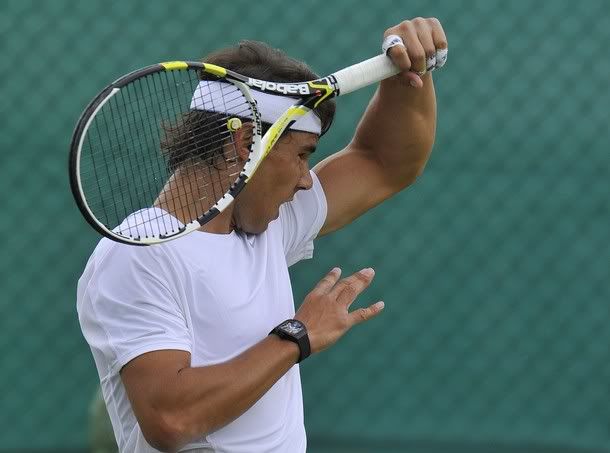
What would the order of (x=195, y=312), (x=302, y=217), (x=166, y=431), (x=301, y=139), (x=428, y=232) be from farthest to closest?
1. (x=428, y=232)
2. (x=302, y=217)
3. (x=301, y=139)
4. (x=195, y=312)
5. (x=166, y=431)

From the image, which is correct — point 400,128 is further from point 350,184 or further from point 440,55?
point 440,55

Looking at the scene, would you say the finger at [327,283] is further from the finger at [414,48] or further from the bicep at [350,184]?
the finger at [414,48]

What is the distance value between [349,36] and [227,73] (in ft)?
5.49

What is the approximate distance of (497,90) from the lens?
12.3ft

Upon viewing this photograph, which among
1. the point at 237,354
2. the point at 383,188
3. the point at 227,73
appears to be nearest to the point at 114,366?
the point at 237,354

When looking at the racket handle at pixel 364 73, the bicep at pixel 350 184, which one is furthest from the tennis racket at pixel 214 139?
the bicep at pixel 350 184

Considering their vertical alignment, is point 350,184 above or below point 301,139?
below

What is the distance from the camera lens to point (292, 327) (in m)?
2.13

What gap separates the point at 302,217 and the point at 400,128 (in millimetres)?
285

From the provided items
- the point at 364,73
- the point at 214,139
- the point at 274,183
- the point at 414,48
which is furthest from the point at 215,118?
the point at 414,48

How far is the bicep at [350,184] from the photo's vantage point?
8.47 ft

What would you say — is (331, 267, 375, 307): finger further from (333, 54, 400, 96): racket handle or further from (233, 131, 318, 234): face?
(333, 54, 400, 96): racket handle

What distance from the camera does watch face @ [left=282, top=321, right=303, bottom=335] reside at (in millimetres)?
2119

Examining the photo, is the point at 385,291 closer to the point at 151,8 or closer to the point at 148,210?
the point at 151,8
